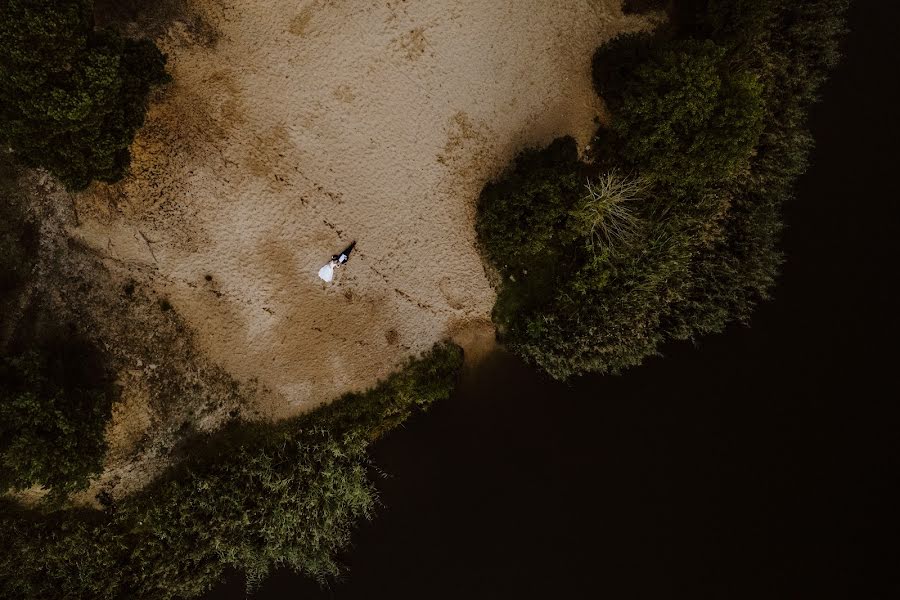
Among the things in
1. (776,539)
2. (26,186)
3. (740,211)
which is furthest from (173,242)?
(776,539)

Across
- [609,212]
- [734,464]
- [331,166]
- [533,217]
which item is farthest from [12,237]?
[734,464]

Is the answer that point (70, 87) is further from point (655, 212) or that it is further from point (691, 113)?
point (655, 212)

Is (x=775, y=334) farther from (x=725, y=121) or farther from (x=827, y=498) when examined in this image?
(x=725, y=121)

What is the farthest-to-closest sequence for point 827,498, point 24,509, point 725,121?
point 827,498
point 24,509
point 725,121

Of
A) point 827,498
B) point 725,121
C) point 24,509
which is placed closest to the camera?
point 725,121

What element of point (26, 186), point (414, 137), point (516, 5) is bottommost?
point (414, 137)

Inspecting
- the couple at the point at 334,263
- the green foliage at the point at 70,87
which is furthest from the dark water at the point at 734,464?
the green foliage at the point at 70,87

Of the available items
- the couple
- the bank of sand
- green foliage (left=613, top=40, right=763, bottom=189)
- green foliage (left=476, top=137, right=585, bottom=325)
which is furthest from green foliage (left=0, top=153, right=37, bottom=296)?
green foliage (left=613, top=40, right=763, bottom=189)
